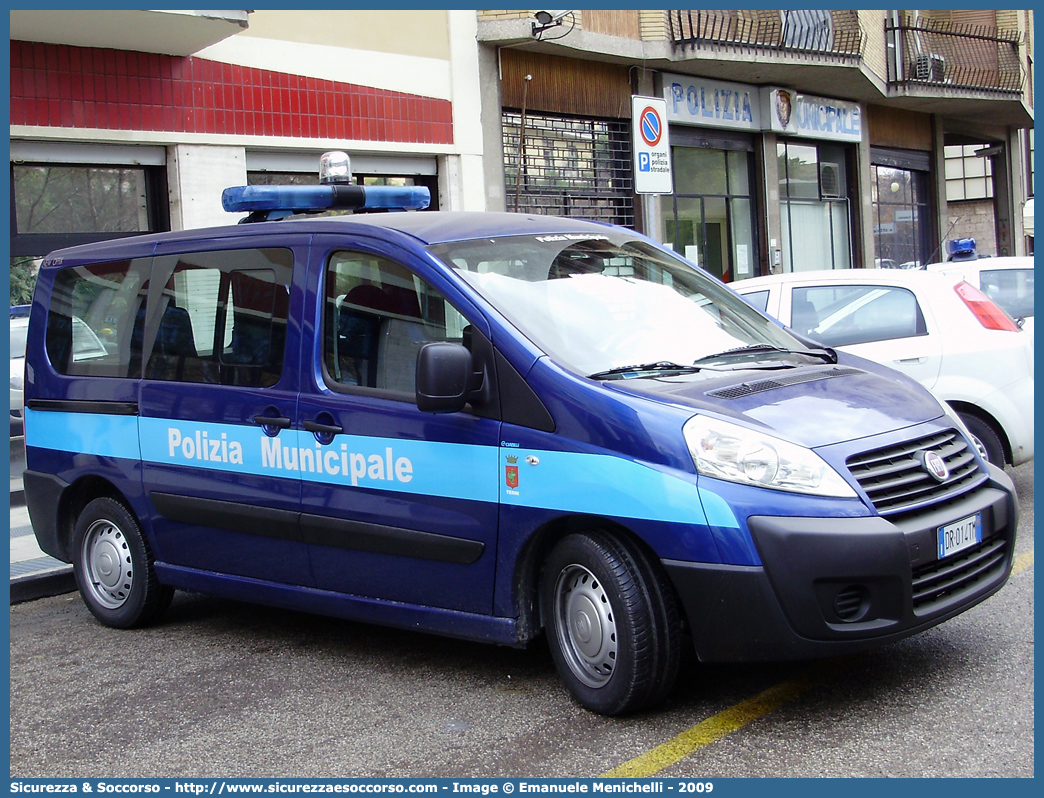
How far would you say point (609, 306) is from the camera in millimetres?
4602

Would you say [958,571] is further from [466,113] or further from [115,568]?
[466,113]

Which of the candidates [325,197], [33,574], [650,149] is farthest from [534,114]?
[33,574]

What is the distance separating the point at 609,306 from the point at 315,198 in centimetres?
199

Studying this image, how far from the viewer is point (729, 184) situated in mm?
20109

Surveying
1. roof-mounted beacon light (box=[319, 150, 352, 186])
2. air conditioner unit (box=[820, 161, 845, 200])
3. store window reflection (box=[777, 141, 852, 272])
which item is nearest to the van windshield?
roof-mounted beacon light (box=[319, 150, 352, 186])

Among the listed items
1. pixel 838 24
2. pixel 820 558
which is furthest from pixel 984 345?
pixel 838 24

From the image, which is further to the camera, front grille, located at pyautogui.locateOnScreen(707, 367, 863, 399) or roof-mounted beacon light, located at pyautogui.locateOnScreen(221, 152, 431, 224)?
roof-mounted beacon light, located at pyautogui.locateOnScreen(221, 152, 431, 224)

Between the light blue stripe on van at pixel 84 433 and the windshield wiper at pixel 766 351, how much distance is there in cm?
275

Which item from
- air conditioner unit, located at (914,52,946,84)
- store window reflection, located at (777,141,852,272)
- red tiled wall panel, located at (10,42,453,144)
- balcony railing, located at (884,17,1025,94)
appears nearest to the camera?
red tiled wall panel, located at (10,42,453,144)

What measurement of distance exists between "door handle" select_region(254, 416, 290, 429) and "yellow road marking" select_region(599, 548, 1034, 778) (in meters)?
2.02

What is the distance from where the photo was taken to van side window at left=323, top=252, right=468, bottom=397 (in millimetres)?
4531

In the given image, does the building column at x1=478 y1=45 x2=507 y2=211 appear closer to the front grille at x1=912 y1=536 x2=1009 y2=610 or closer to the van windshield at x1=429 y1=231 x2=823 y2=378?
the van windshield at x1=429 y1=231 x2=823 y2=378

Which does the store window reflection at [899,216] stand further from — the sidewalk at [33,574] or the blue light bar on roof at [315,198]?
the sidewalk at [33,574]

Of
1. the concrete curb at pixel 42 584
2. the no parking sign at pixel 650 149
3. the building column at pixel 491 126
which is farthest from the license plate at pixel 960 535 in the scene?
the building column at pixel 491 126
